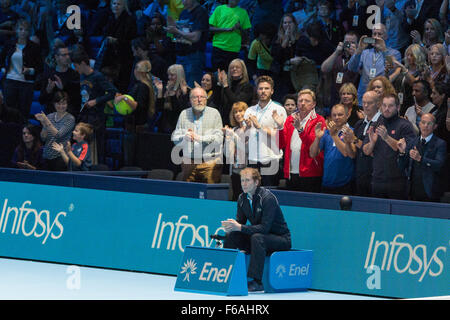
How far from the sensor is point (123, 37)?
52.2 ft

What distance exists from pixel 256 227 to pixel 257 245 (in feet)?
0.76

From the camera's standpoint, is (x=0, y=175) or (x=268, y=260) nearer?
(x=268, y=260)

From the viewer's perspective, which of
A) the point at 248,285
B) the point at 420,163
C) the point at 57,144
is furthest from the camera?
the point at 57,144

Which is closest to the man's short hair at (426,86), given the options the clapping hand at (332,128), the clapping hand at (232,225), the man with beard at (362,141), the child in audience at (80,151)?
the man with beard at (362,141)

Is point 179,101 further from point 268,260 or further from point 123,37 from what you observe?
point 268,260

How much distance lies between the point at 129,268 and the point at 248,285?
2.51m

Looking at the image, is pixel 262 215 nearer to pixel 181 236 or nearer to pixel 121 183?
pixel 181 236

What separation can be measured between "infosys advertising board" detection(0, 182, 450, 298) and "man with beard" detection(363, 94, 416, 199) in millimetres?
867

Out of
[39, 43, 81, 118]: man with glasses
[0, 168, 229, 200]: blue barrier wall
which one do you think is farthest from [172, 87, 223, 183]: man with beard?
[39, 43, 81, 118]: man with glasses

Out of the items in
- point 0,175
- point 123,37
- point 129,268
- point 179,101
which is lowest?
point 129,268

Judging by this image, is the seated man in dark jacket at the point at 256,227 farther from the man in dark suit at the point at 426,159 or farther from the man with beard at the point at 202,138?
the man with beard at the point at 202,138

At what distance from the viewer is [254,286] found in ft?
33.3

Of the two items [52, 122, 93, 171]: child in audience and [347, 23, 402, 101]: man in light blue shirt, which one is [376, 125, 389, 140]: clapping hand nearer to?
[347, 23, 402, 101]: man in light blue shirt
